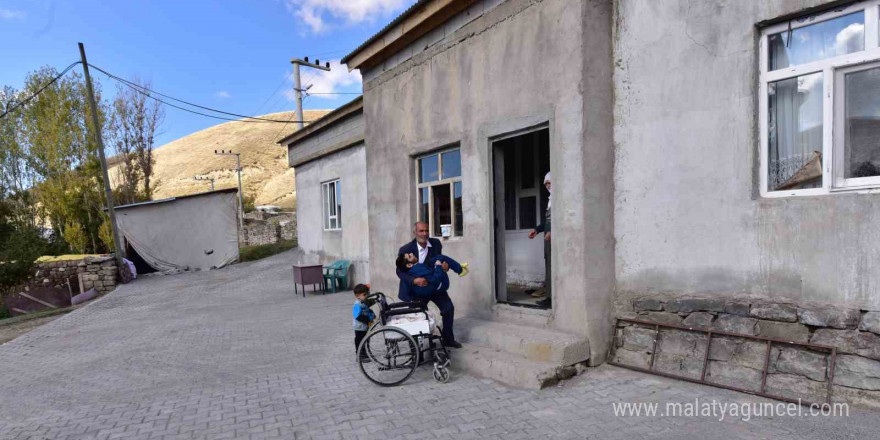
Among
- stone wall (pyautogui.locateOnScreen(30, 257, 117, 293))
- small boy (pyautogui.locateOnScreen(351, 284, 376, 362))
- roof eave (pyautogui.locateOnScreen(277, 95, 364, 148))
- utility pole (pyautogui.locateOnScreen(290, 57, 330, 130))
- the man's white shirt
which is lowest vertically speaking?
stone wall (pyautogui.locateOnScreen(30, 257, 117, 293))

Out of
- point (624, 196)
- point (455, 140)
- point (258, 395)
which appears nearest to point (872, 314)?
point (624, 196)

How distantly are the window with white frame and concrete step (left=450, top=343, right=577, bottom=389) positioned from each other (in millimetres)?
2633

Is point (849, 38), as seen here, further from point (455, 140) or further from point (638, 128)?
point (455, 140)

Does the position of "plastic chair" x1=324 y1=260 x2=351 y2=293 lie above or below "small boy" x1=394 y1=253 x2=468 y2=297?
below

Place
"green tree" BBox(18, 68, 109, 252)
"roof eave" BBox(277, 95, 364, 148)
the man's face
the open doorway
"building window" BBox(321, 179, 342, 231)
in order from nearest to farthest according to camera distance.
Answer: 1. the man's face
2. the open doorway
3. "roof eave" BBox(277, 95, 364, 148)
4. "building window" BBox(321, 179, 342, 231)
5. "green tree" BBox(18, 68, 109, 252)

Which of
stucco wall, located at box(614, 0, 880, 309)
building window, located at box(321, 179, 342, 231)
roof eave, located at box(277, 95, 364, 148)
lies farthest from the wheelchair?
building window, located at box(321, 179, 342, 231)

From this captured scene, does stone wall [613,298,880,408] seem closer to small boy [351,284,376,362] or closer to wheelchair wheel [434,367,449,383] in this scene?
wheelchair wheel [434,367,449,383]

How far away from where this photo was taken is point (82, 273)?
17297 millimetres

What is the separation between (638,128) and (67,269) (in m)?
20.7

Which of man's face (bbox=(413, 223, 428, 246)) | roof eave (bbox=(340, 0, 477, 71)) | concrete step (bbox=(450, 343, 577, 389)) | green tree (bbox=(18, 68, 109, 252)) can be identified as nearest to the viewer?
concrete step (bbox=(450, 343, 577, 389))

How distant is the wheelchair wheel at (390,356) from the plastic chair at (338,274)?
23.9 feet

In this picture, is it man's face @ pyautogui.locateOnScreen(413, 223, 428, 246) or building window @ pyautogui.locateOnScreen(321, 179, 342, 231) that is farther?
building window @ pyautogui.locateOnScreen(321, 179, 342, 231)

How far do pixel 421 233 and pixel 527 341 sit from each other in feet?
5.69

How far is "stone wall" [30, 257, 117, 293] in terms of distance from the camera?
1733cm
